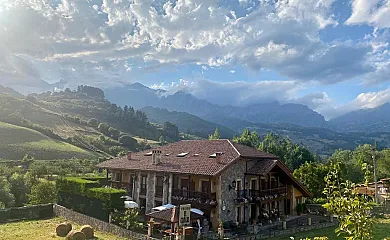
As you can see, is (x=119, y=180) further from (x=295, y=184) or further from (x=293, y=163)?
(x=293, y=163)

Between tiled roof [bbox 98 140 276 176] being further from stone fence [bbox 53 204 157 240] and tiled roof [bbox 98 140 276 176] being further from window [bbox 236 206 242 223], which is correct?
stone fence [bbox 53 204 157 240]

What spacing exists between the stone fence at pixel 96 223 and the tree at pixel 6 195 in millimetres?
5227

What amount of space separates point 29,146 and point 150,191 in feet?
233

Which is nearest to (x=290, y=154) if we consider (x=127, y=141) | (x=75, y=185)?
(x=75, y=185)

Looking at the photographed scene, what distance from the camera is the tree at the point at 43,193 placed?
121 feet

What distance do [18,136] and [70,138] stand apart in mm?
22067

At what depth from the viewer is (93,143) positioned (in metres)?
126

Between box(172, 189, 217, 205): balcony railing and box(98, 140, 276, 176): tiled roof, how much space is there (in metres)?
1.86

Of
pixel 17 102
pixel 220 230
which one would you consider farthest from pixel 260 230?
pixel 17 102

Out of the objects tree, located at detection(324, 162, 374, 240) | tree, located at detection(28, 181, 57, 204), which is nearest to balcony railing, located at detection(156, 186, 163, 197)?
tree, located at detection(28, 181, 57, 204)

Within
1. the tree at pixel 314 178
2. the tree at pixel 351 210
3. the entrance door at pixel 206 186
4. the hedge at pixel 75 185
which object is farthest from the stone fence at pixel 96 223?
the tree at pixel 314 178

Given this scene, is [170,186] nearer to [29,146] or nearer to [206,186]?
[206,186]

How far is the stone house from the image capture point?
97.6 feet

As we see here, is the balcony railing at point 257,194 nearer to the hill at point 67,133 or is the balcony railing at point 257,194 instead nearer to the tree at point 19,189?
the tree at point 19,189
